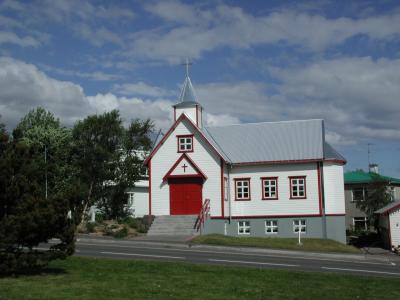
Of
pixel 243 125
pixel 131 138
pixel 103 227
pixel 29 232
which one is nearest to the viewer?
pixel 29 232

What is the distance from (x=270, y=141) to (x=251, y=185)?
146 inches

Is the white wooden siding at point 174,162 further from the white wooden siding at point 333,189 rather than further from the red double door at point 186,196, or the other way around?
the white wooden siding at point 333,189

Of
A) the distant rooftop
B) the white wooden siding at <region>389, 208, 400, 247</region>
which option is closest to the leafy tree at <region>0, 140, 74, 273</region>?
the white wooden siding at <region>389, 208, 400, 247</region>

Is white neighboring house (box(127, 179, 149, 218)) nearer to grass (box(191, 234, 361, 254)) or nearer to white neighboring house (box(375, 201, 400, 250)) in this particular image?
grass (box(191, 234, 361, 254))

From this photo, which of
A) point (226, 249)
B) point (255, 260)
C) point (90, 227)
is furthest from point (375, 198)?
point (255, 260)

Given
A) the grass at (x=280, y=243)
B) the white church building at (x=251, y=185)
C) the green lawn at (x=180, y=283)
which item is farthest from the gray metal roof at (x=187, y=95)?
the green lawn at (x=180, y=283)

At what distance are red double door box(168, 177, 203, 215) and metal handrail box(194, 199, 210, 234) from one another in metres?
0.56

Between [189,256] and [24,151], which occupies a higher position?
[24,151]

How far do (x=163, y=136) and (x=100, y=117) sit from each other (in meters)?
8.14

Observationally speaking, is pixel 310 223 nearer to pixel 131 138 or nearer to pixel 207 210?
pixel 207 210

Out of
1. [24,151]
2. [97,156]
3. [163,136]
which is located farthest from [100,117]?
[24,151]

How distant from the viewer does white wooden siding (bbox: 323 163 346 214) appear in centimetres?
3475

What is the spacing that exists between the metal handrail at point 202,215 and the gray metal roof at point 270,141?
11.6 feet

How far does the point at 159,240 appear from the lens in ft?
94.9
